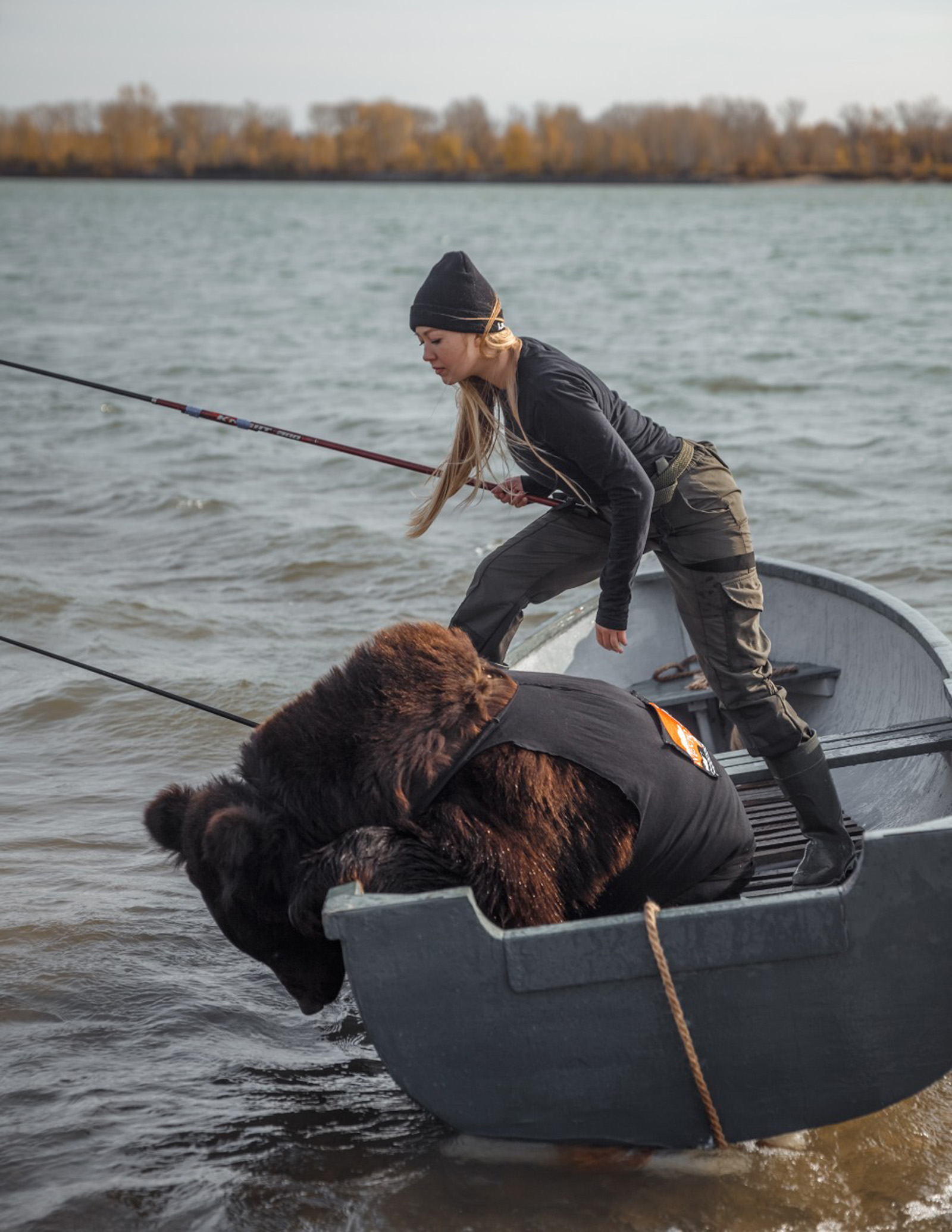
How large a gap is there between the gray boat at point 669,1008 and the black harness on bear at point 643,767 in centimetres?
31

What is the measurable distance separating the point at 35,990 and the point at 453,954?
81.2 inches

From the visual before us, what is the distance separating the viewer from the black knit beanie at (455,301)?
3857 millimetres

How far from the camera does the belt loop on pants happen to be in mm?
3988

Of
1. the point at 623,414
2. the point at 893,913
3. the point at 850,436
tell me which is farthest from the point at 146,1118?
the point at 850,436

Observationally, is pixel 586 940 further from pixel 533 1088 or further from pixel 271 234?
pixel 271 234

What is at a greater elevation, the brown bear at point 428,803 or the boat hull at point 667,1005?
the brown bear at point 428,803

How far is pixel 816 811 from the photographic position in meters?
3.88

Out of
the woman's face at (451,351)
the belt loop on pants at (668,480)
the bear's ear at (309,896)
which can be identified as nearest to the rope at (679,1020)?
the bear's ear at (309,896)

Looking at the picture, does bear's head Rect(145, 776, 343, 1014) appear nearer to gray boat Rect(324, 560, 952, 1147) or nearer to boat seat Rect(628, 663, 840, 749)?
gray boat Rect(324, 560, 952, 1147)

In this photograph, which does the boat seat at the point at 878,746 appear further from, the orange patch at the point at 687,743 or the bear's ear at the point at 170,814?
the bear's ear at the point at 170,814

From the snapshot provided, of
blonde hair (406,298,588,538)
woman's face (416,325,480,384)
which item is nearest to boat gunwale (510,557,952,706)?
blonde hair (406,298,588,538)

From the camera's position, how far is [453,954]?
9.52 feet

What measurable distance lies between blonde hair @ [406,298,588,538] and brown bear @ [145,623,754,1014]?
0.99 metres

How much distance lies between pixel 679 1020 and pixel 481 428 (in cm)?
190
